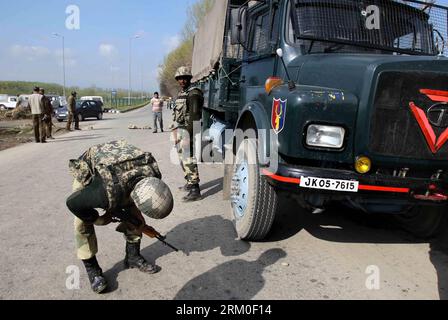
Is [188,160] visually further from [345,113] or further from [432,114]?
[432,114]

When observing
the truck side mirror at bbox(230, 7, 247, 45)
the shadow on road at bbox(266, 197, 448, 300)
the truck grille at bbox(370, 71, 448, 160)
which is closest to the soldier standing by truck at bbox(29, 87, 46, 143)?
the truck side mirror at bbox(230, 7, 247, 45)

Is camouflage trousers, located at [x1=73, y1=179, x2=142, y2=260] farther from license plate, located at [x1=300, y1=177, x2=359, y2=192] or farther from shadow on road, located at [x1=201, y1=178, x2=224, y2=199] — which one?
shadow on road, located at [x1=201, y1=178, x2=224, y2=199]

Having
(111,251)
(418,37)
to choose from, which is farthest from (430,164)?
(111,251)

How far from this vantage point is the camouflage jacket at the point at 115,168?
2.70 m

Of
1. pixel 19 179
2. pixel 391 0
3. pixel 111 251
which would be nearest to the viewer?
pixel 111 251

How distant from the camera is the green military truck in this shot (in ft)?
9.54

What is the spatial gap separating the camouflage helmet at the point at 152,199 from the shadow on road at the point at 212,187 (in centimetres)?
304

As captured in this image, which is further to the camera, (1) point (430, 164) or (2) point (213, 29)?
(2) point (213, 29)

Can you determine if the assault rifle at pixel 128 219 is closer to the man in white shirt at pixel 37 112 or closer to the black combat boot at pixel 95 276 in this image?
the black combat boot at pixel 95 276

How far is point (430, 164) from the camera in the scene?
301 centimetres

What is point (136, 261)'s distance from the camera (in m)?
3.25

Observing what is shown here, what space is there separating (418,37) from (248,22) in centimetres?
176

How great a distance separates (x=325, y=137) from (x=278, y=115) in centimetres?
41
